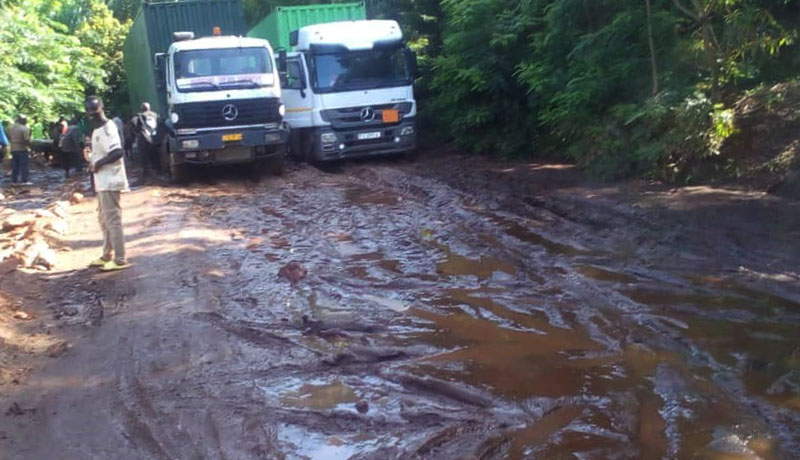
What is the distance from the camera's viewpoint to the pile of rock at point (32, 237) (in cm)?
955

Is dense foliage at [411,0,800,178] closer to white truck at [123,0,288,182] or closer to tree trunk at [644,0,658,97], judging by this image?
tree trunk at [644,0,658,97]

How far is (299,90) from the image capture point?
17.3 meters

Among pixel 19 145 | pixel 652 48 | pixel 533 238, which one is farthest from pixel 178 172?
pixel 652 48

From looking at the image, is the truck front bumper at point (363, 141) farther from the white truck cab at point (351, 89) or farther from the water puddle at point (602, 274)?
the water puddle at point (602, 274)

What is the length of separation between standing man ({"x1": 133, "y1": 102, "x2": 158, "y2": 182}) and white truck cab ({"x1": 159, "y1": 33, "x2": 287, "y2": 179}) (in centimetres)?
173

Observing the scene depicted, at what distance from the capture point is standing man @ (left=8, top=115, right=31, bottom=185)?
18.7m

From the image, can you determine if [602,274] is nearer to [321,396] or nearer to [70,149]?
[321,396]

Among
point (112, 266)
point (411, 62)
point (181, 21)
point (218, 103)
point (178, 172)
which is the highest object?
point (181, 21)

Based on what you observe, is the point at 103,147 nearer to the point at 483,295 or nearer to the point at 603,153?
the point at 483,295

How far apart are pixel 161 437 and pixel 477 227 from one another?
634cm

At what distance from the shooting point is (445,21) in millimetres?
19859

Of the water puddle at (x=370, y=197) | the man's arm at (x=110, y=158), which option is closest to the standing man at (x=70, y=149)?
the water puddle at (x=370, y=197)

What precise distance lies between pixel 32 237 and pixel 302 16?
1054 cm

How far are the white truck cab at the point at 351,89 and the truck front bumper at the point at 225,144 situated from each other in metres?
1.39
